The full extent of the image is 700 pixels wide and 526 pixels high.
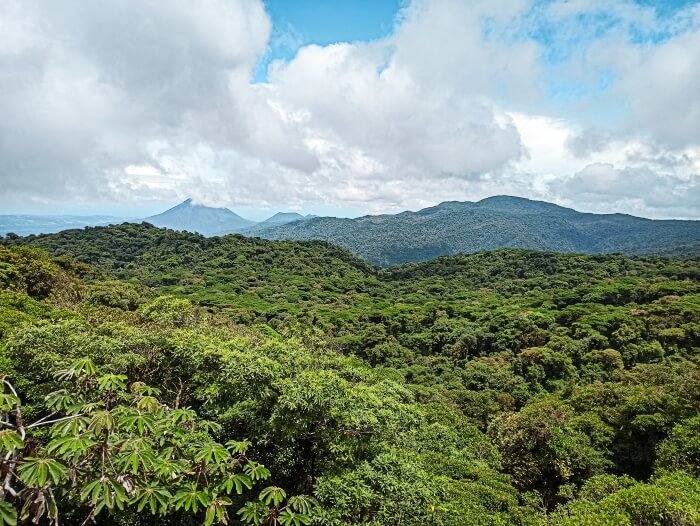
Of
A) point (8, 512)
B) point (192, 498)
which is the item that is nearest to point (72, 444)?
point (8, 512)

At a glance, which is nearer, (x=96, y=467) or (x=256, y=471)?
(x=96, y=467)

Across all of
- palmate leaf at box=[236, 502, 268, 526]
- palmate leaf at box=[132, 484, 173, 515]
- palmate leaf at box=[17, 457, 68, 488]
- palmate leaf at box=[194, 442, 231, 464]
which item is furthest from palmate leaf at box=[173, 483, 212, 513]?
palmate leaf at box=[17, 457, 68, 488]

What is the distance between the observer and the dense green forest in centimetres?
509

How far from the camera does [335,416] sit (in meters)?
9.13

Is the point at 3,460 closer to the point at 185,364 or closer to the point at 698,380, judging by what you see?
the point at 185,364

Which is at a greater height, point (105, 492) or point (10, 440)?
point (10, 440)

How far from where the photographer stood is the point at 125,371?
43.4 ft

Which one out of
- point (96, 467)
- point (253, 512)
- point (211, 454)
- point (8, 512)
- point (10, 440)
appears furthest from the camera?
point (253, 512)

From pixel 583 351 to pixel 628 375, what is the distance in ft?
44.6

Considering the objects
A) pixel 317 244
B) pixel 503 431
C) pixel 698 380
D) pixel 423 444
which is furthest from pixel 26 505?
pixel 317 244

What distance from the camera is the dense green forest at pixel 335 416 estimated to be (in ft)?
16.7

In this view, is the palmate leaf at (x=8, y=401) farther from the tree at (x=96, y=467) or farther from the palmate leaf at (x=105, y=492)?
the palmate leaf at (x=105, y=492)

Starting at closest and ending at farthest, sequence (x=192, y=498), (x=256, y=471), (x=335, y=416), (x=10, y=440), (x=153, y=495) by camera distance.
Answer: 1. (x=10, y=440)
2. (x=153, y=495)
3. (x=192, y=498)
4. (x=256, y=471)
5. (x=335, y=416)

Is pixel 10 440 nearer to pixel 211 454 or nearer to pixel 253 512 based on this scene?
pixel 211 454
